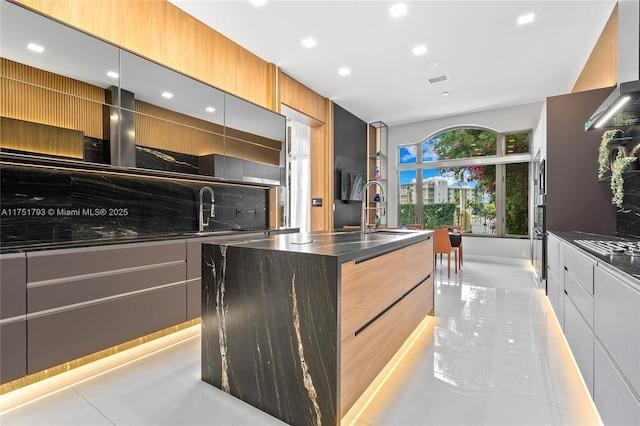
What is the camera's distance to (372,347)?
5.35 ft

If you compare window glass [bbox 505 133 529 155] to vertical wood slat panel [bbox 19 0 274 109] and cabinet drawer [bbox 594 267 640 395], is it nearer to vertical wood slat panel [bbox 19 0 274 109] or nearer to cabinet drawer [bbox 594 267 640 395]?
vertical wood slat panel [bbox 19 0 274 109]

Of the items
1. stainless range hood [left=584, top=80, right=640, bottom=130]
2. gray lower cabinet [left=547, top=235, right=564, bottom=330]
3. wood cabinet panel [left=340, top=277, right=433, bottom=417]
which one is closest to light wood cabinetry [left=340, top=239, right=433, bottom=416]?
wood cabinet panel [left=340, top=277, right=433, bottom=417]

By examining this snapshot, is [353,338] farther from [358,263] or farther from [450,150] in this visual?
[450,150]

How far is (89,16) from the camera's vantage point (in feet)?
7.85

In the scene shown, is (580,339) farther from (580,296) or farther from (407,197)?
(407,197)

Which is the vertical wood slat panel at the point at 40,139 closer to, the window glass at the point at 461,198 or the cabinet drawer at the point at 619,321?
the cabinet drawer at the point at 619,321

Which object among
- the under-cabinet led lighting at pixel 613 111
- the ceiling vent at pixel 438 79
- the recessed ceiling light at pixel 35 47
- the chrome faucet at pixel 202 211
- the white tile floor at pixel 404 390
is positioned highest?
the ceiling vent at pixel 438 79

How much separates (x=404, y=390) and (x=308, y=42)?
3.70 metres

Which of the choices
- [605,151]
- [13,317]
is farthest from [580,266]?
[13,317]

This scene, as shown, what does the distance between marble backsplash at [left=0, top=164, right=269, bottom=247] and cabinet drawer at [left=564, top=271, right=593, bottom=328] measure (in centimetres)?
332

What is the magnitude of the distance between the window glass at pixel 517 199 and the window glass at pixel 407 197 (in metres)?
1.95

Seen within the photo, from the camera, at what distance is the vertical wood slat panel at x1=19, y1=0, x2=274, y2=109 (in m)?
2.38

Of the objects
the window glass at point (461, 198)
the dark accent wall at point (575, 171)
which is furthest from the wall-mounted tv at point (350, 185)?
the dark accent wall at point (575, 171)

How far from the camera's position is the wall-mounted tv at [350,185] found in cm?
566
